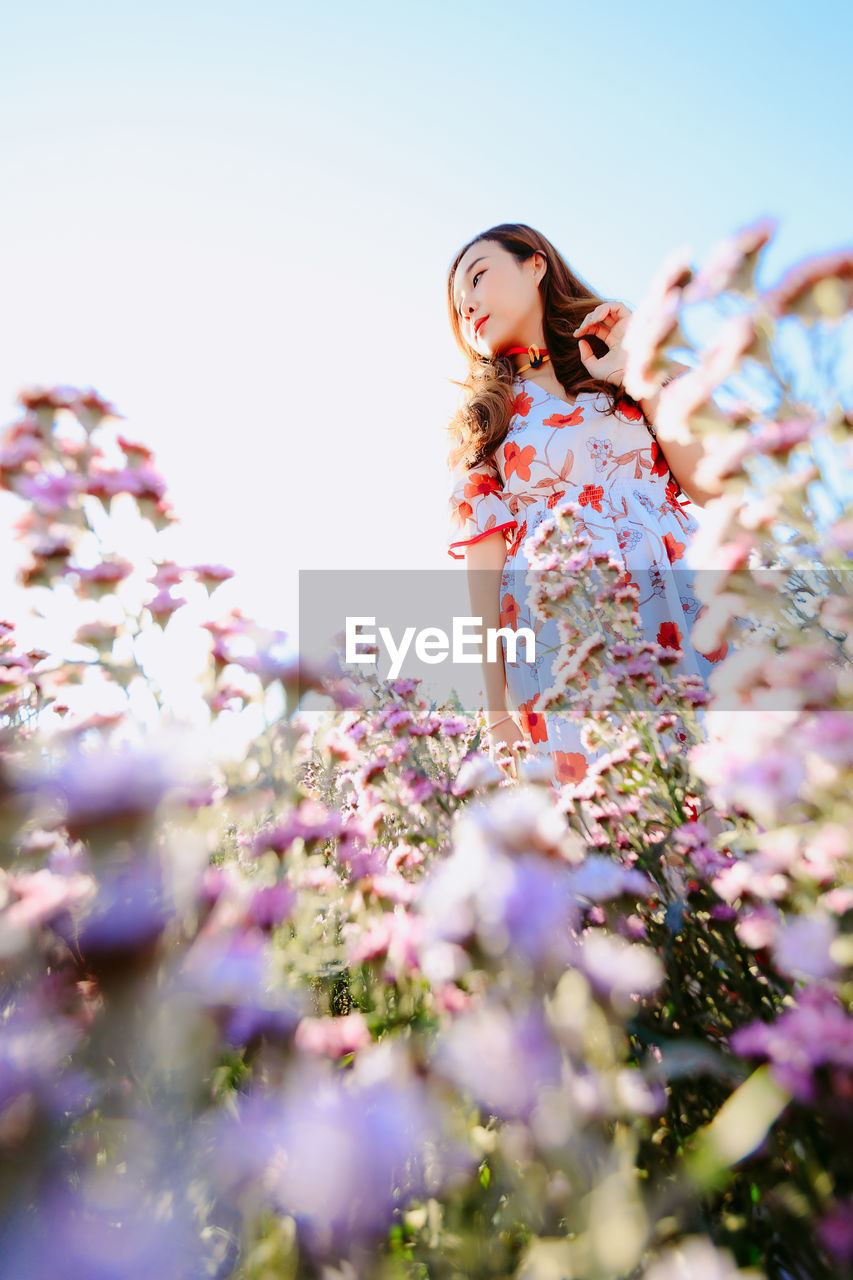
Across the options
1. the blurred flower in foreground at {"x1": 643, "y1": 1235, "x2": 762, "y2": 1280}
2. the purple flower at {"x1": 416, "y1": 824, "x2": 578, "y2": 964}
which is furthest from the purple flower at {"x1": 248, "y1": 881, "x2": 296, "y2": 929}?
the blurred flower in foreground at {"x1": 643, "y1": 1235, "x2": 762, "y2": 1280}

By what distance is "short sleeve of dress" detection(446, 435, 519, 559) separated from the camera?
10.3ft

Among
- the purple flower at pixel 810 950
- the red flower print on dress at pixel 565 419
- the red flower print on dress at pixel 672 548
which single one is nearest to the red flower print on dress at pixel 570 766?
the red flower print on dress at pixel 672 548

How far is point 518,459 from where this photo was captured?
304 cm

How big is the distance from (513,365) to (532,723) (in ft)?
6.27

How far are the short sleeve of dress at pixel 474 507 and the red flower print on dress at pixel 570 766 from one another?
1149mm

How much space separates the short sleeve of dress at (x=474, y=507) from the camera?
3.13 metres

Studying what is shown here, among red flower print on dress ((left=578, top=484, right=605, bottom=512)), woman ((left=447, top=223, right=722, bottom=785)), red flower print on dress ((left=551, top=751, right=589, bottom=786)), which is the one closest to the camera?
red flower print on dress ((left=551, top=751, right=589, bottom=786))

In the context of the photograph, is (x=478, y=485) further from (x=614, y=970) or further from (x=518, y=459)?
(x=614, y=970)

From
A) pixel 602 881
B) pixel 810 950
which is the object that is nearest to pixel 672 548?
pixel 602 881

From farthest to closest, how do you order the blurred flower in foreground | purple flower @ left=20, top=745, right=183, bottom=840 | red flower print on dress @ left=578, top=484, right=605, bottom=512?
red flower print on dress @ left=578, top=484, right=605, bottom=512
purple flower @ left=20, top=745, right=183, bottom=840
the blurred flower in foreground

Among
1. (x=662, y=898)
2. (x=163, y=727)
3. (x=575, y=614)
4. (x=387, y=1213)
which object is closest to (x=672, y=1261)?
(x=387, y=1213)

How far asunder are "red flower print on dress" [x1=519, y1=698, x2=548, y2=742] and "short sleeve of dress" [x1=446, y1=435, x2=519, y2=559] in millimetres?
815

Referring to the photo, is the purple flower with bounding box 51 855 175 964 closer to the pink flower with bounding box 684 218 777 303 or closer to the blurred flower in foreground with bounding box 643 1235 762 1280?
the blurred flower in foreground with bounding box 643 1235 762 1280

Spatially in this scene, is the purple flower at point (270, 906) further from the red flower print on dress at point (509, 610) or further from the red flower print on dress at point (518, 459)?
the red flower print on dress at point (518, 459)
